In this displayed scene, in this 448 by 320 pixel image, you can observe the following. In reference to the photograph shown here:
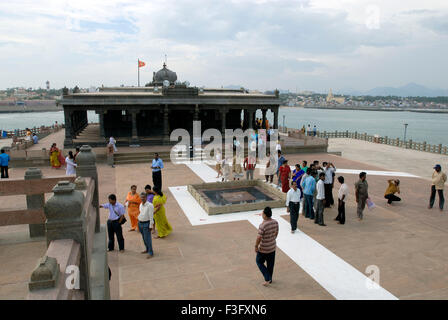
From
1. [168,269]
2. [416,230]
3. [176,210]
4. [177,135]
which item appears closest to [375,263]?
[416,230]

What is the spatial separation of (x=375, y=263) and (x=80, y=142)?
2285 cm

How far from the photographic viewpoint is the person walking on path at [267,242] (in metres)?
6.48

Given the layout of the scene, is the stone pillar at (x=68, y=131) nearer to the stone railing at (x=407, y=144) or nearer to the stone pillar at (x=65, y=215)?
the stone pillar at (x=65, y=215)

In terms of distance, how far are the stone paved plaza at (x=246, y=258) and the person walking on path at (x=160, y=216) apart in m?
0.26

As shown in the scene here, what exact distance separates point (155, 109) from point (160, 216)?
18856mm

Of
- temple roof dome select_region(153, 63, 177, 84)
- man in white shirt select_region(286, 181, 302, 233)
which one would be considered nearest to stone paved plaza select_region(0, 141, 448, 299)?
man in white shirt select_region(286, 181, 302, 233)

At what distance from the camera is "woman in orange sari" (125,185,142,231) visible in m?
9.45

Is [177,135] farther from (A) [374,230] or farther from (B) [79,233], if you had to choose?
(B) [79,233]

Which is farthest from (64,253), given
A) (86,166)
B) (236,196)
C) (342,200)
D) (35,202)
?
(236,196)

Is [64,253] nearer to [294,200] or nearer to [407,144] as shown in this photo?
[294,200]

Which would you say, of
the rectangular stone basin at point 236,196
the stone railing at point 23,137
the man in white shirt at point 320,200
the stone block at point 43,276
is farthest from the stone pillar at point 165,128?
the stone block at point 43,276

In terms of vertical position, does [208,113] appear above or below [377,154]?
above
